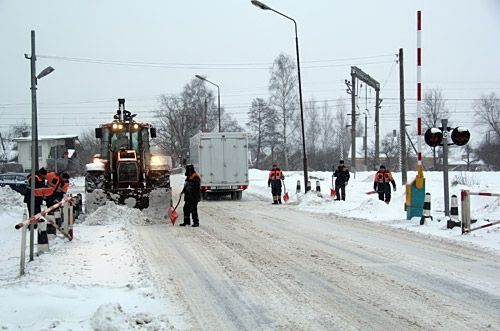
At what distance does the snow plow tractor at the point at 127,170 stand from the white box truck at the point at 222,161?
285 inches

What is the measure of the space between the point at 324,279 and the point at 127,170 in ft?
34.0

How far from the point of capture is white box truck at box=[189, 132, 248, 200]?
1011 inches

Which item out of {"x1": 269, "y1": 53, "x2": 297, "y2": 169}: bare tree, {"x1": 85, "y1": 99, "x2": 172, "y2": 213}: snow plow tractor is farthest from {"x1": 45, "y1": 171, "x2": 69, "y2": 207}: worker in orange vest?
{"x1": 269, "y1": 53, "x2": 297, "y2": 169}: bare tree

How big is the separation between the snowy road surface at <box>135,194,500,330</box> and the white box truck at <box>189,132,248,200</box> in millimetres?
12458

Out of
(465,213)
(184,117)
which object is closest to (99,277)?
(465,213)

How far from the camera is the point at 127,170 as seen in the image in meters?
16.9

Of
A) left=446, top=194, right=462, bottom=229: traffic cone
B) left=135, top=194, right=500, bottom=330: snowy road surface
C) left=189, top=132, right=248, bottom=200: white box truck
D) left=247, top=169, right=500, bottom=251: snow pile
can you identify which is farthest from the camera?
left=189, top=132, right=248, bottom=200: white box truck

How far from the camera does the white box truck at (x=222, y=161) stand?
25.7 metres

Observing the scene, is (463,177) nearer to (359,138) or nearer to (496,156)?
(496,156)

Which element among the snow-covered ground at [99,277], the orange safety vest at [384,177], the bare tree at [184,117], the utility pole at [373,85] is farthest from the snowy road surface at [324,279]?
the bare tree at [184,117]

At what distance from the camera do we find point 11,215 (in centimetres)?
1709

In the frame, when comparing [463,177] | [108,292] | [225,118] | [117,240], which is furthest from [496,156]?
→ [108,292]

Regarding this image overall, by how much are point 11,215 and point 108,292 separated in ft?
38.7

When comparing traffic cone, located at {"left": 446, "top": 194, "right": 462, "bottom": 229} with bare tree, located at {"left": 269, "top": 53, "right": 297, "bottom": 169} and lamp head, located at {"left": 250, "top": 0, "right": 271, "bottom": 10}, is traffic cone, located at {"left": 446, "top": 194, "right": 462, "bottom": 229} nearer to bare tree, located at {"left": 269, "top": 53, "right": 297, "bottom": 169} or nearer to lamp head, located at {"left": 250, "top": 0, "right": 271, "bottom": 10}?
lamp head, located at {"left": 250, "top": 0, "right": 271, "bottom": 10}
